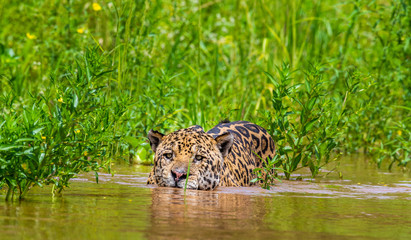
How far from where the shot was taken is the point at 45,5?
1148cm

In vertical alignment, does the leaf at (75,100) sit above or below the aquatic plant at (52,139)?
above

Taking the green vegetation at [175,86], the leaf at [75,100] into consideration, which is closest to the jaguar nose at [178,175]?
the green vegetation at [175,86]

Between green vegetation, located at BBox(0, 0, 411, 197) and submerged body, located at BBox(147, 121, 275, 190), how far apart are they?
→ 38 centimetres

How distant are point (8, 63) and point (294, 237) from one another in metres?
6.09

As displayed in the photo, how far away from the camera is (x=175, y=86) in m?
10.8

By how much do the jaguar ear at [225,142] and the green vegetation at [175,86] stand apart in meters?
0.57

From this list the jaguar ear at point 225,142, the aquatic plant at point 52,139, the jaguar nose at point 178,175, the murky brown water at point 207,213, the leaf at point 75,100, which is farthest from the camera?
the jaguar ear at point 225,142

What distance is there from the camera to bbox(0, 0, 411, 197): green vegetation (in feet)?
16.4

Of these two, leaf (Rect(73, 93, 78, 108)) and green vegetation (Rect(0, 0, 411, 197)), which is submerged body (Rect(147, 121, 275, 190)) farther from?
leaf (Rect(73, 93, 78, 108))

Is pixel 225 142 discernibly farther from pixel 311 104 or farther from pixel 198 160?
pixel 311 104

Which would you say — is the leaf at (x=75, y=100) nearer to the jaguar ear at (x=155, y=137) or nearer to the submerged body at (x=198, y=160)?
the submerged body at (x=198, y=160)

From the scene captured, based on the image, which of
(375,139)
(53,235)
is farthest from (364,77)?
(53,235)

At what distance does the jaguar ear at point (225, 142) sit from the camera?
22.0 ft

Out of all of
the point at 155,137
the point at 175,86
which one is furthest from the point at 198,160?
the point at 175,86
